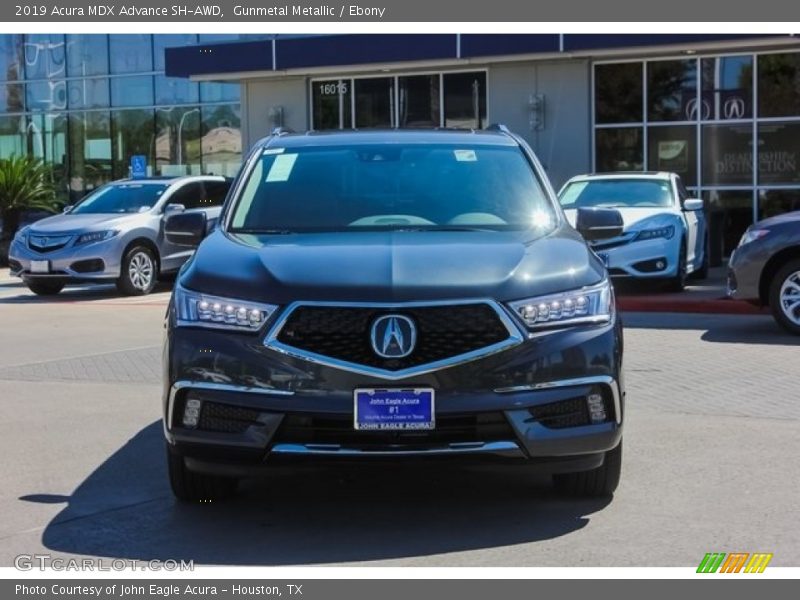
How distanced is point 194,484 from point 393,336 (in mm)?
1351

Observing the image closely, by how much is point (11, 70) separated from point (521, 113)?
21569 mm

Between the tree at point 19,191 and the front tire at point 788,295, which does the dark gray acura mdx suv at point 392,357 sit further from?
A: the tree at point 19,191

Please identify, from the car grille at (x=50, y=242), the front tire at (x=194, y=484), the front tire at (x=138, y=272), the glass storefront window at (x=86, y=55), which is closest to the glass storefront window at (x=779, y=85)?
the front tire at (x=138, y=272)

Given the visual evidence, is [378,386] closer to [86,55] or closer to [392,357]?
[392,357]

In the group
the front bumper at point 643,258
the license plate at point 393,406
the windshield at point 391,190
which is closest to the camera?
the license plate at point 393,406

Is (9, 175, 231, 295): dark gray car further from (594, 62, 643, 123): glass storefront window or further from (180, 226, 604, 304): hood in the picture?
(180, 226, 604, 304): hood

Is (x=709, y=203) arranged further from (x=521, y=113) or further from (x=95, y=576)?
(x=95, y=576)

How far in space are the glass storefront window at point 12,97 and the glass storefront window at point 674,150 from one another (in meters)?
22.9

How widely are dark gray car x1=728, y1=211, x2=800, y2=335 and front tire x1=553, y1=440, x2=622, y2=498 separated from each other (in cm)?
690

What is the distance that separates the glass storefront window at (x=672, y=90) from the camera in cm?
2222

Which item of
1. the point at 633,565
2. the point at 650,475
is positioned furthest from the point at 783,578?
the point at 650,475

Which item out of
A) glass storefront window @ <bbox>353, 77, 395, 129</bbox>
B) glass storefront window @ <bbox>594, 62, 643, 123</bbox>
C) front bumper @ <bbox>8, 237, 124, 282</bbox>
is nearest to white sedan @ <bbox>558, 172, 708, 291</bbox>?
glass storefront window @ <bbox>594, 62, 643, 123</bbox>

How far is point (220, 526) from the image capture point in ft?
18.9

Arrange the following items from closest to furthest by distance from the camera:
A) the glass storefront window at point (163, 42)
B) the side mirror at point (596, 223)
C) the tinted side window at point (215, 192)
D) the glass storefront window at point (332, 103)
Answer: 1. the side mirror at point (596, 223)
2. the tinted side window at point (215, 192)
3. the glass storefront window at point (332, 103)
4. the glass storefront window at point (163, 42)
